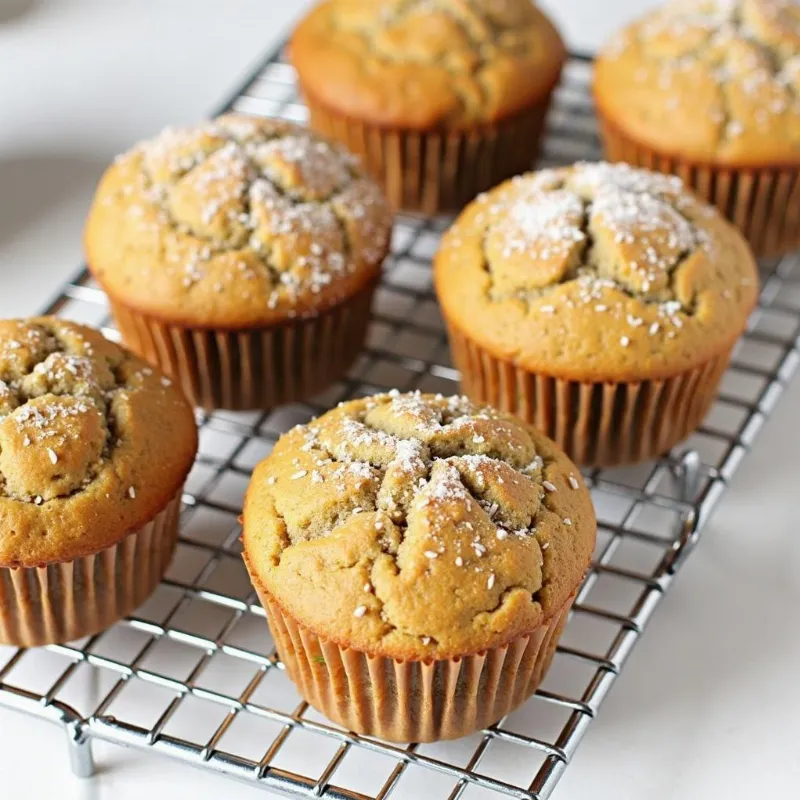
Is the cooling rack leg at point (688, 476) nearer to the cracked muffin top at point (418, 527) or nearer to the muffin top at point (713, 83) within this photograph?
the cracked muffin top at point (418, 527)

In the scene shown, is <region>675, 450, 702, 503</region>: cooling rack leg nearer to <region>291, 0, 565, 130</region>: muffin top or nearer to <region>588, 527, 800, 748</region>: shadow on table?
<region>588, 527, 800, 748</region>: shadow on table

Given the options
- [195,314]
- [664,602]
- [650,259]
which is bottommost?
[664,602]

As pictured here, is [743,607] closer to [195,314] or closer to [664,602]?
[664,602]

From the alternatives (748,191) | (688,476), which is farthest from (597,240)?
(748,191)

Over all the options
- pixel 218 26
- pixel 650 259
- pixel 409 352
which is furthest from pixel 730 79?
pixel 218 26

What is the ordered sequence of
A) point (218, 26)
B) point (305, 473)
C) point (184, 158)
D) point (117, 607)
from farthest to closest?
1. point (218, 26)
2. point (184, 158)
3. point (117, 607)
4. point (305, 473)

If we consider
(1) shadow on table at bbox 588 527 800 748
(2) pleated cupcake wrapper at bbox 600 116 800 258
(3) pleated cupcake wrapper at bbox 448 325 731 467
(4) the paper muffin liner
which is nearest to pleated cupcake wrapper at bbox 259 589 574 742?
(1) shadow on table at bbox 588 527 800 748

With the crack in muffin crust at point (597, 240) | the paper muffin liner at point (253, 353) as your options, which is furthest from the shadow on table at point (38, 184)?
the crack in muffin crust at point (597, 240)

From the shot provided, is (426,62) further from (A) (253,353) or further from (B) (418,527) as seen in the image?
(B) (418,527)
